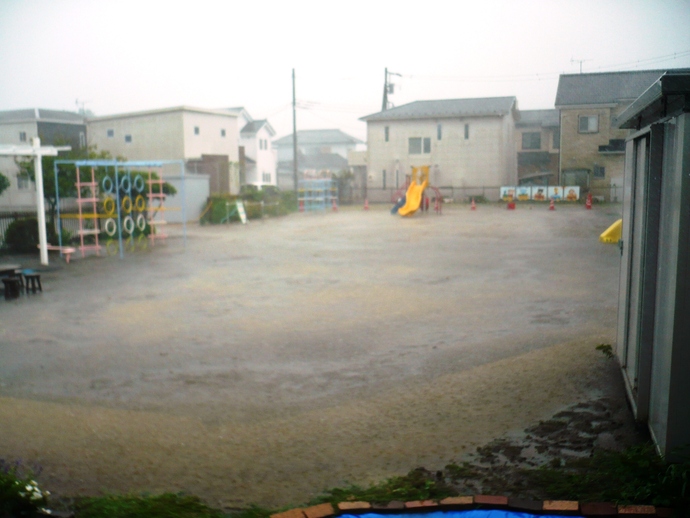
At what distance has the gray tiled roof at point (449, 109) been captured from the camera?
129 ft

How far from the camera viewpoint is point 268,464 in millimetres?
4074

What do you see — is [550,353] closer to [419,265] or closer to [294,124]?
[419,265]

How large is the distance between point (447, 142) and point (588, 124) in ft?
47.4

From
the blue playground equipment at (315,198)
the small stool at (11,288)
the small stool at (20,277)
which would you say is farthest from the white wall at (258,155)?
the small stool at (11,288)

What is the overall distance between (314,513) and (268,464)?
3.10 ft

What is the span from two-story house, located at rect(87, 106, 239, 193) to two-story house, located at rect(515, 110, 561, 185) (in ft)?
62.0

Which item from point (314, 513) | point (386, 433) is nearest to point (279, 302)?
point (386, 433)

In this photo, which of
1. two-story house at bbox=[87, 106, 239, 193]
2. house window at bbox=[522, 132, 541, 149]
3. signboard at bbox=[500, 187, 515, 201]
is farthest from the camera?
house window at bbox=[522, 132, 541, 149]

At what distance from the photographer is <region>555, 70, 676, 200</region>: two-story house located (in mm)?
22877

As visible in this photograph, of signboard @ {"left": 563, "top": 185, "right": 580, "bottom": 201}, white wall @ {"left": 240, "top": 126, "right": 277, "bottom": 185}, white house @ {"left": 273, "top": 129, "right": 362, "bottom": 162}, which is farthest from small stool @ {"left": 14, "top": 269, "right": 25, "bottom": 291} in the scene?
white house @ {"left": 273, "top": 129, "right": 362, "bottom": 162}

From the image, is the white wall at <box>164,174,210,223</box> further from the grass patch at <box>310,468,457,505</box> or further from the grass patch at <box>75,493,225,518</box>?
the grass patch at <box>310,468,457,505</box>

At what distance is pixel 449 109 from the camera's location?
40906 mm

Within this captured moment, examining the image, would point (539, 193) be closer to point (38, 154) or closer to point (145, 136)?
point (145, 136)

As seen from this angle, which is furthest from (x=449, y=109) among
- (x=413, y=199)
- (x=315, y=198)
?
(x=413, y=199)
